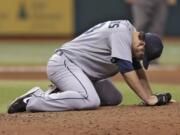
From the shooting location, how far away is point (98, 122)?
6.96 m

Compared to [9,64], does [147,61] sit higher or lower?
A: higher

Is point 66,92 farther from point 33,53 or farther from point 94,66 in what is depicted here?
point 33,53

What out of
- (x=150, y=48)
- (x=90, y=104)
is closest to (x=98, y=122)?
(x=90, y=104)

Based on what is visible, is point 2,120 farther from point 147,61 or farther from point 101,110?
point 147,61

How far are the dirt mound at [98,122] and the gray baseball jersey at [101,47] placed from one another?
492 millimetres

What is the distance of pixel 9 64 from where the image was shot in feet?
54.0

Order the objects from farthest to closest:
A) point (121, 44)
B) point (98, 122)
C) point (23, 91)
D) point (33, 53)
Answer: point (33, 53)
point (23, 91)
point (121, 44)
point (98, 122)

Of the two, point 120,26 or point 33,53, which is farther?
point 33,53

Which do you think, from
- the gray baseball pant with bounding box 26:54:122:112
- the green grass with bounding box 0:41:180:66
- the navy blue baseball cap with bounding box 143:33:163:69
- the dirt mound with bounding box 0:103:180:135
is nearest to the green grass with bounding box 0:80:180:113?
the gray baseball pant with bounding box 26:54:122:112

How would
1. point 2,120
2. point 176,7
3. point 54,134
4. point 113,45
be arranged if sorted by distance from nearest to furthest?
1. point 54,134
2. point 2,120
3. point 113,45
4. point 176,7

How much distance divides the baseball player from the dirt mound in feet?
0.60

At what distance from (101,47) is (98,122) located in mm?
1232

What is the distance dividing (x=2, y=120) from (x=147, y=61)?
5.41ft

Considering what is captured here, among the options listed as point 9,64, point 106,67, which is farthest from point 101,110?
point 9,64
